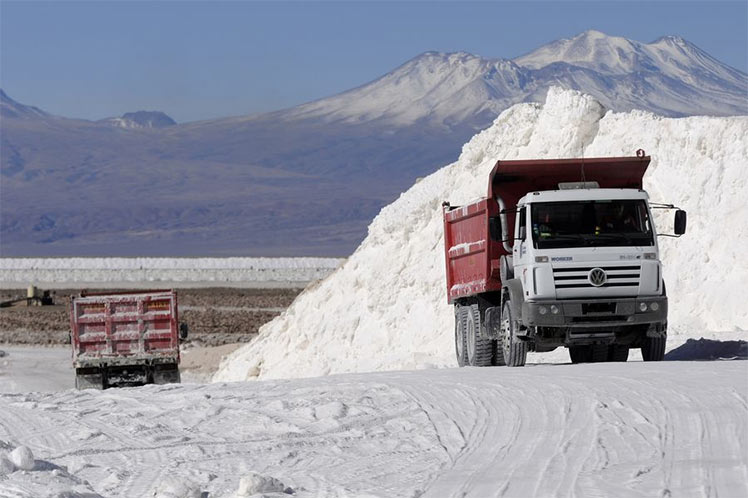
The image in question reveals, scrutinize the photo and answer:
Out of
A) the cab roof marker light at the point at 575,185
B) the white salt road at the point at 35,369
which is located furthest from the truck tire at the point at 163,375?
the cab roof marker light at the point at 575,185

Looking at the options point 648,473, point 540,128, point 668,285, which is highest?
point 540,128

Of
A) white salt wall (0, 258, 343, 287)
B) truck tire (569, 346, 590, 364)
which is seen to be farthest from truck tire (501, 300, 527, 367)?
white salt wall (0, 258, 343, 287)

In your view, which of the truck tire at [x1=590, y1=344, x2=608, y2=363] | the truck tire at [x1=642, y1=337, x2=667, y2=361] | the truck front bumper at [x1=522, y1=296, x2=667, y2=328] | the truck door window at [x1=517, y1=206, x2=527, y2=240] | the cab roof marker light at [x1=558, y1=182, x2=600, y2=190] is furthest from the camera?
the truck tire at [x1=590, y1=344, x2=608, y2=363]

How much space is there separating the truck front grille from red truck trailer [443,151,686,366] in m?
0.01

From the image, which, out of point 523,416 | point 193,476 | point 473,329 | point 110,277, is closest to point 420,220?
point 473,329

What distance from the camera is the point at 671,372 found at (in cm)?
1725

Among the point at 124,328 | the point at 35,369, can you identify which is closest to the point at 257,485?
the point at 124,328

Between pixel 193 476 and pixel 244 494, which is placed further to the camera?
pixel 193 476

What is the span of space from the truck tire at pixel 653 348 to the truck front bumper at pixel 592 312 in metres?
0.99

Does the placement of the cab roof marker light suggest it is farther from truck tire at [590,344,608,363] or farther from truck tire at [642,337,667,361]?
truck tire at [590,344,608,363]

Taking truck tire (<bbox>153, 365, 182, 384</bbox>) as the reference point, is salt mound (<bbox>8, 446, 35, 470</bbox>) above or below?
below

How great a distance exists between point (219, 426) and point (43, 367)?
27296mm

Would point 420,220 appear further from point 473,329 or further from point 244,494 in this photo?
point 244,494

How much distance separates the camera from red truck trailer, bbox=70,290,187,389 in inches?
1009
